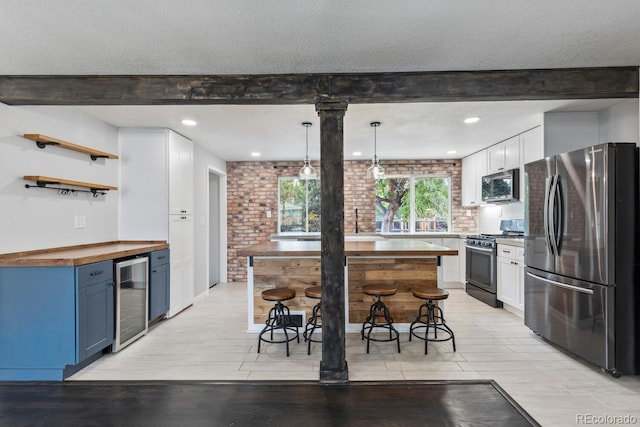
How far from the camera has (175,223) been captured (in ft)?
14.3

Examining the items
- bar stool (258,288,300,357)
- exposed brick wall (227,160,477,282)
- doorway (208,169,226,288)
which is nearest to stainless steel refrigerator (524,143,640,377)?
bar stool (258,288,300,357)

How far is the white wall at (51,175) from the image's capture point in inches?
111

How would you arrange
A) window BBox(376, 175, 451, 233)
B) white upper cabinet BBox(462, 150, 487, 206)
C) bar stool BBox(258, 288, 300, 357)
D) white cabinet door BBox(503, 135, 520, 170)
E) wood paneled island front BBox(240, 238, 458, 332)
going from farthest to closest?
window BBox(376, 175, 451, 233), white upper cabinet BBox(462, 150, 487, 206), white cabinet door BBox(503, 135, 520, 170), wood paneled island front BBox(240, 238, 458, 332), bar stool BBox(258, 288, 300, 357)

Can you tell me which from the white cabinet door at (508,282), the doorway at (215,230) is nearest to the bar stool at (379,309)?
the white cabinet door at (508,282)

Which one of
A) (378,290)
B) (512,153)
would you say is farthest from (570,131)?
(378,290)

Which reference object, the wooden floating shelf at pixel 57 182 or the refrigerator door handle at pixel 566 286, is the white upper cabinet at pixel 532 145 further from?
the wooden floating shelf at pixel 57 182

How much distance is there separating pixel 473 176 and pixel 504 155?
1088mm

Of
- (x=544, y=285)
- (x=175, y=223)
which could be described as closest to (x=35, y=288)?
(x=175, y=223)

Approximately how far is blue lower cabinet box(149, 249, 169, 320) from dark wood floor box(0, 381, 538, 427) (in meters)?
1.24

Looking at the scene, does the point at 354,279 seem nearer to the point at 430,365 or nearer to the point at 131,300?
the point at 430,365

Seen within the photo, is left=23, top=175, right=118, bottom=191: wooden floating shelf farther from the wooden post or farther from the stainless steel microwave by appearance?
the stainless steel microwave

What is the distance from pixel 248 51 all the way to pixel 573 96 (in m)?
2.58

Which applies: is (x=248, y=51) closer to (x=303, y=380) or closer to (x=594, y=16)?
(x=594, y=16)

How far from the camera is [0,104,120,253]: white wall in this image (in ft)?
9.28
